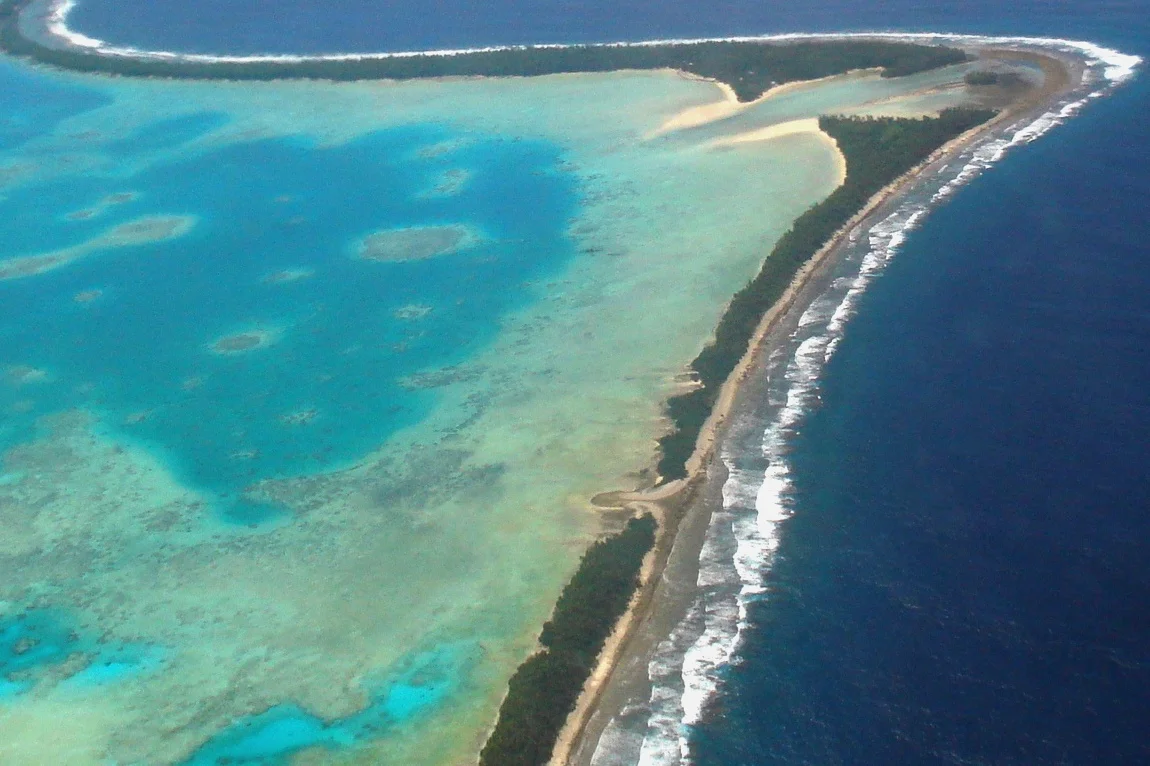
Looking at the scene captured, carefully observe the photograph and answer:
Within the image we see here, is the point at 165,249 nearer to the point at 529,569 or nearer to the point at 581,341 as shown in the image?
the point at 581,341

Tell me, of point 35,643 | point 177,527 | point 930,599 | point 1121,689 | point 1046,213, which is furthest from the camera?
point 1046,213

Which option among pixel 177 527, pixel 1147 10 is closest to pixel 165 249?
pixel 177 527

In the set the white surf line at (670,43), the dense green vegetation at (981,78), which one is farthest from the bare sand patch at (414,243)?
the dense green vegetation at (981,78)

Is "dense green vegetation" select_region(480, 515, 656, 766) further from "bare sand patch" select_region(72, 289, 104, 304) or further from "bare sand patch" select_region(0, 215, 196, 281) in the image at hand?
"bare sand patch" select_region(0, 215, 196, 281)

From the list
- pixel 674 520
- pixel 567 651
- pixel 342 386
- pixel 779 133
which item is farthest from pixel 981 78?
pixel 567 651

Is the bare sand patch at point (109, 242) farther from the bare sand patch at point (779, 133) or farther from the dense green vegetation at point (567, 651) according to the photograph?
the dense green vegetation at point (567, 651)

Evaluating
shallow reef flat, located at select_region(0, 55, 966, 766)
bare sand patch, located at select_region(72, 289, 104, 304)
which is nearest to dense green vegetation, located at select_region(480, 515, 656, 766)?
shallow reef flat, located at select_region(0, 55, 966, 766)
